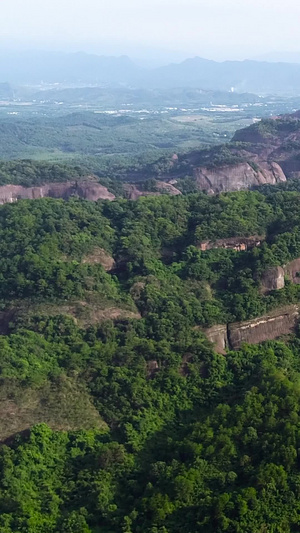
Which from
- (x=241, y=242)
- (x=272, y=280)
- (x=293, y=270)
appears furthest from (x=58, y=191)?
(x=272, y=280)

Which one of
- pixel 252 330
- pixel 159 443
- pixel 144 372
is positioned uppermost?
pixel 252 330

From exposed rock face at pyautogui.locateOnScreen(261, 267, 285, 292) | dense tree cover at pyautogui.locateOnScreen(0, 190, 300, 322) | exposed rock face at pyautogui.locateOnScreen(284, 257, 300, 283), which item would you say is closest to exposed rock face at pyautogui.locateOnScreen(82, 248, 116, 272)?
dense tree cover at pyautogui.locateOnScreen(0, 190, 300, 322)

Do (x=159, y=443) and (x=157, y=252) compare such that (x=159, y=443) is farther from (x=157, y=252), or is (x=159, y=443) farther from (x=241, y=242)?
(x=241, y=242)

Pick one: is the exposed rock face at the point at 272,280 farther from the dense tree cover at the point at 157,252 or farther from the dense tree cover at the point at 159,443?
the dense tree cover at the point at 159,443

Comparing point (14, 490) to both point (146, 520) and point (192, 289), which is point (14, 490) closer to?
point (146, 520)

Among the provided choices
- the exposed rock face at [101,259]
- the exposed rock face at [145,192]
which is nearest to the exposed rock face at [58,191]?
the exposed rock face at [145,192]
